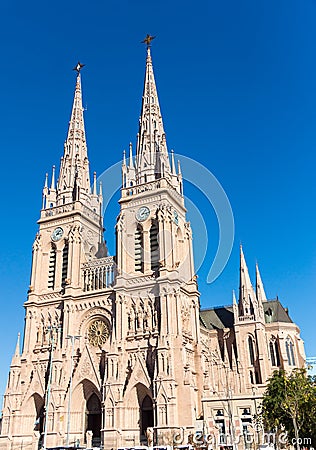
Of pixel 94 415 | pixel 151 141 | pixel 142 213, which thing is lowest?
pixel 94 415

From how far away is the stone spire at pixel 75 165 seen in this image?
210ft

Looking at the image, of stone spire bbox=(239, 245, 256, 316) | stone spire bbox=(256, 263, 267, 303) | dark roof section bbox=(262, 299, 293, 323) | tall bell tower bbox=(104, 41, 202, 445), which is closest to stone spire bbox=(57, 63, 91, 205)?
tall bell tower bbox=(104, 41, 202, 445)

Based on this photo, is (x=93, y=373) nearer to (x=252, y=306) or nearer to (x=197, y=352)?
(x=197, y=352)

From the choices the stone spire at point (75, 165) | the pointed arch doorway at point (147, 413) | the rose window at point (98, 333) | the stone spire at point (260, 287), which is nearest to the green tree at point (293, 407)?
the pointed arch doorway at point (147, 413)

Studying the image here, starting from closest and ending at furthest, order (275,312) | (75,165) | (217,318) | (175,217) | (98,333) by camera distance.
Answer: (98,333), (175,217), (75,165), (275,312), (217,318)

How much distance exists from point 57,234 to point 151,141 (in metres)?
17.7

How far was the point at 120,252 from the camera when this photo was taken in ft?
179

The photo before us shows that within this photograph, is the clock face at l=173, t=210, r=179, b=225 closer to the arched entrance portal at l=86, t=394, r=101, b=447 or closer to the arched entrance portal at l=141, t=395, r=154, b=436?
the arched entrance portal at l=141, t=395, r=154, b=436

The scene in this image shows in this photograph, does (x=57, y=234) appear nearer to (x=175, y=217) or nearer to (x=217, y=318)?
(x=175, y=217)

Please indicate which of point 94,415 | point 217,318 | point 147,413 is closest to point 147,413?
point 147,413

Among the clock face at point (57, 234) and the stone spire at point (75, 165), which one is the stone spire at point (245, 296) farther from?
the clock face at point (57, 234)

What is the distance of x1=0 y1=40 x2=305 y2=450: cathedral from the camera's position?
149 feet

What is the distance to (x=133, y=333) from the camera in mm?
49656

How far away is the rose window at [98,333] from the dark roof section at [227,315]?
20.9 m
